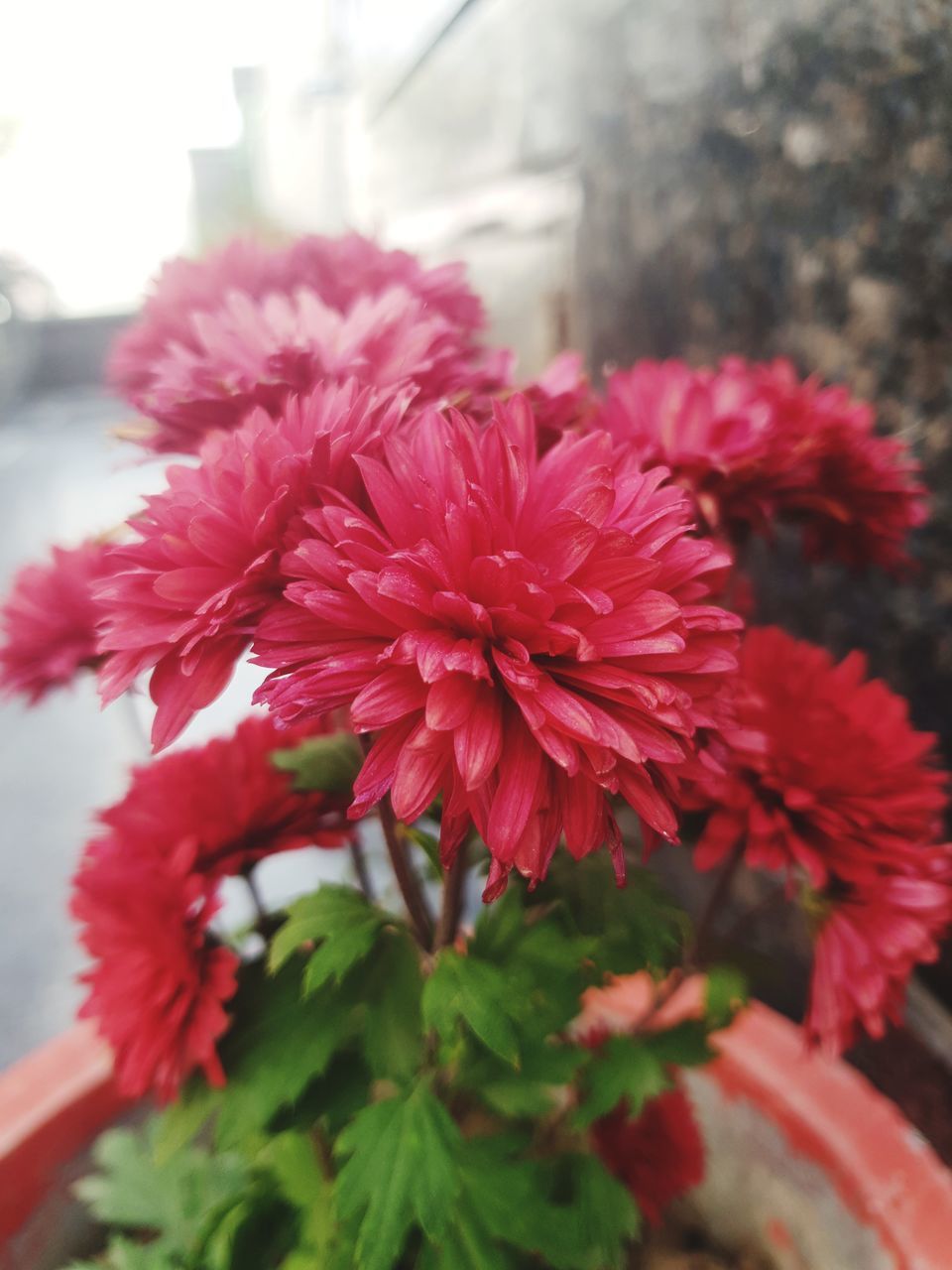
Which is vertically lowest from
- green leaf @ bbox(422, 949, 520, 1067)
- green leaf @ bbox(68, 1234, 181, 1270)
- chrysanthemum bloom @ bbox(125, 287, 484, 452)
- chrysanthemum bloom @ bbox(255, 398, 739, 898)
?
green leaf @ bbox(68, 1234, 181, 1270)

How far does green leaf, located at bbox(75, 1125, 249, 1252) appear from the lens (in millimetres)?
642

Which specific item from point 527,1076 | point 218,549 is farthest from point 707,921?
point 218,549

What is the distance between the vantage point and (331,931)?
407 mm

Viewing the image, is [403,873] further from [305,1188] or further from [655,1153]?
[655,1153]

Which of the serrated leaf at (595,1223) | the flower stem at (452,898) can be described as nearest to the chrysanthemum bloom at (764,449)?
the flower stem at (452,898)

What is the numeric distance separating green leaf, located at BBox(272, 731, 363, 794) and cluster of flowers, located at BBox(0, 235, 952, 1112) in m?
0.04

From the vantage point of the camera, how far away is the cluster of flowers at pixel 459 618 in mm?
277

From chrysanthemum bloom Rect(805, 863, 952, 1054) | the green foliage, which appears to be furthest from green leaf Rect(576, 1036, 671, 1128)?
chrysanthemum bloom Rect(805, 863, 952, 1054)

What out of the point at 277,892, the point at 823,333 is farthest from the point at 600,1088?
the point at 277,892

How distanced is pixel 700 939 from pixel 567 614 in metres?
0.37

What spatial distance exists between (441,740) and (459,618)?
0.04 meters

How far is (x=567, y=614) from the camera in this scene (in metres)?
0.29

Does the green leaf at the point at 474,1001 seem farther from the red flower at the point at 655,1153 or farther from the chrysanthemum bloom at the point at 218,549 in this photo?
the red flower at the point at 655,1153

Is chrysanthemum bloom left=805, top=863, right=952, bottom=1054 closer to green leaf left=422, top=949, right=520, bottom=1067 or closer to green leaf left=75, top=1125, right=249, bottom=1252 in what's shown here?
green leaf left=422, top=949, right=520, bottom=1067
